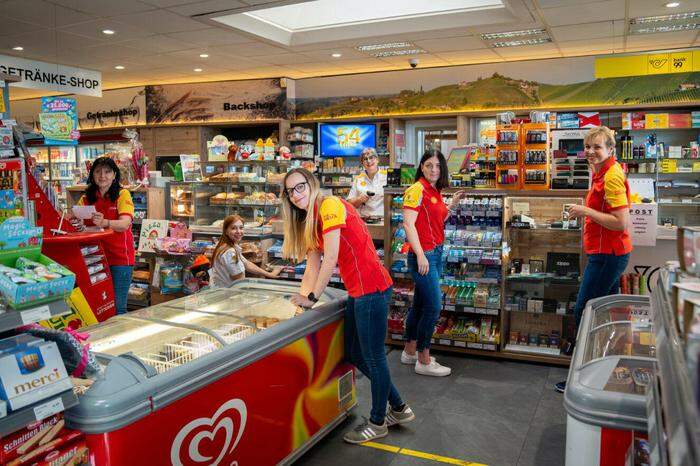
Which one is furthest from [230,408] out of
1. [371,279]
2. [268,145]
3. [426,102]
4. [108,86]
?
[108,86]

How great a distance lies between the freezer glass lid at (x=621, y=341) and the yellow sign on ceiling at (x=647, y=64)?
7.01m

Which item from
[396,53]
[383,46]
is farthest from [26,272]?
[396,53]

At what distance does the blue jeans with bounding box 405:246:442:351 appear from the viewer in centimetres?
451

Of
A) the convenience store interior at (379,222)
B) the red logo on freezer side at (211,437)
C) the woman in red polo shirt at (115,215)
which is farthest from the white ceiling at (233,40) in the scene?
the red logo on freezer side at (211,437)

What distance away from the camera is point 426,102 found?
9938 millimetres

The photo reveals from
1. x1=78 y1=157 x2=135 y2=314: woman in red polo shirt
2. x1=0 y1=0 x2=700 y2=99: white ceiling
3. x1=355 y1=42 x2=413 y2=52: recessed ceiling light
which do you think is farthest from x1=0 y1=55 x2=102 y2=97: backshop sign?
x1=355 y1=42 x2=413 y2=52: recessed ceiling light

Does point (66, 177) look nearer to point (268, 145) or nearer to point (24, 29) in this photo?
point (24, 29)

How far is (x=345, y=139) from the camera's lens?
34.7ft

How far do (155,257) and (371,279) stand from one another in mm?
4266

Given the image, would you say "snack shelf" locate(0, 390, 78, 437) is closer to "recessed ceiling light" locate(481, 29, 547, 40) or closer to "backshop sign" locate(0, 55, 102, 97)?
"backshop sign" locate(0, 55, 102, 97)

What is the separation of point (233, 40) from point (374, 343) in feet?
18.2

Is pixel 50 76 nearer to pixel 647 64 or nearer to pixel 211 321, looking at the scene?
pixel 211 321

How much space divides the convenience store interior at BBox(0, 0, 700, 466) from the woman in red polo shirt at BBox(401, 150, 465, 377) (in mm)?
581

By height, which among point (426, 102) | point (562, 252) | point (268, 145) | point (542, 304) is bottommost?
point (542, 304)
